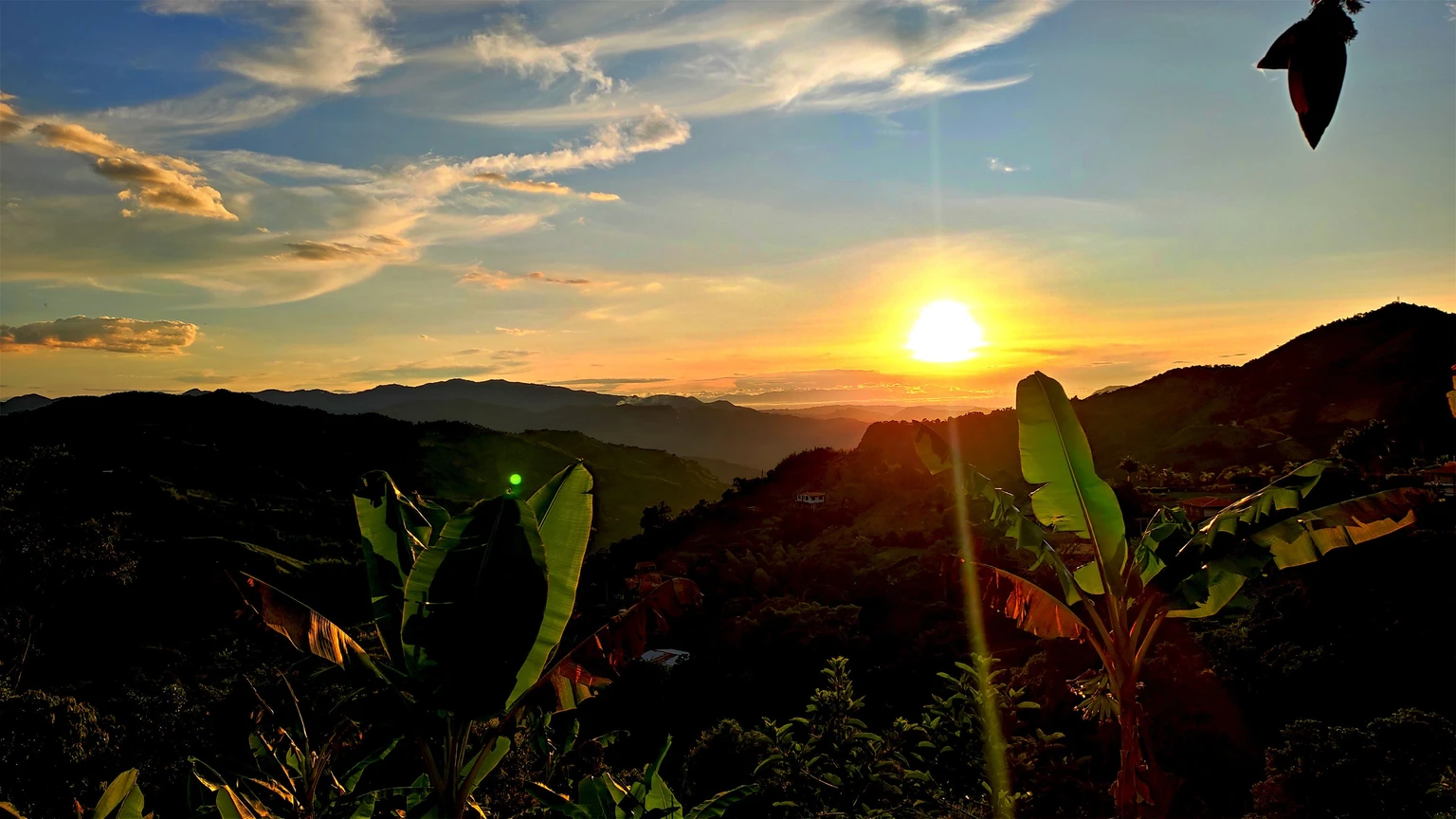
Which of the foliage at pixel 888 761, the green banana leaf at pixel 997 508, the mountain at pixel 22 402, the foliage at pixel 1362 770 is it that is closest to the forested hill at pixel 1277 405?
the foliage at pixel 1362 770

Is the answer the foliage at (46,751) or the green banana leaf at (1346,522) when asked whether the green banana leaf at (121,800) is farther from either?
the foliage at (46,751)

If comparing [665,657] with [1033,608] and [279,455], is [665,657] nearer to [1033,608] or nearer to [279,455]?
[1033,608]

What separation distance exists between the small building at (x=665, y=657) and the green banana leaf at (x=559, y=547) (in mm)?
15285

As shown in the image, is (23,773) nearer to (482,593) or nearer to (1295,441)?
(482,593)

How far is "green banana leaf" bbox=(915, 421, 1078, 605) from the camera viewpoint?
382 cm

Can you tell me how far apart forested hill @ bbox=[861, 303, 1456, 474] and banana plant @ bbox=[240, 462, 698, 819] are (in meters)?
33.9

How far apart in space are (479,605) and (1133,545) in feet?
10.4

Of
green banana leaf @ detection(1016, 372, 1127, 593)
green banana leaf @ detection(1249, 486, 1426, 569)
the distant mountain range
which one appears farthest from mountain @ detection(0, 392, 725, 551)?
green banana leaf @ detection(1249, 486, 1426, 569)

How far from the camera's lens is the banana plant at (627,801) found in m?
3.31

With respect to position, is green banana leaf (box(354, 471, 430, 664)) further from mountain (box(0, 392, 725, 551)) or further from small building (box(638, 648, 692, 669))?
mountain (box(0, 392, 725, 551))

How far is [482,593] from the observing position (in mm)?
2598

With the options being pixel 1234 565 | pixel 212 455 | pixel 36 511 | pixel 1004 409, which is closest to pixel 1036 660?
pixel 1234 565

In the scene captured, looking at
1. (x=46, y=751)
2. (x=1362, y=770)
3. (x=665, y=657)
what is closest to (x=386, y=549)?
(x=1362, y=770)

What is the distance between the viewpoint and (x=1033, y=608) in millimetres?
3920
